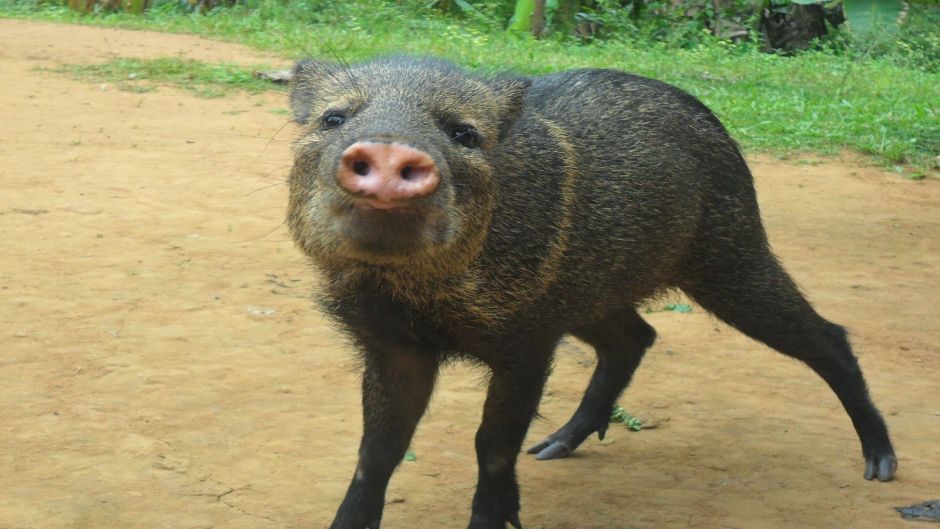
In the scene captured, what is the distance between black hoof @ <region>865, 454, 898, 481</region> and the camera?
3.80 m

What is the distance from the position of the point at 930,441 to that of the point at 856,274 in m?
1.93

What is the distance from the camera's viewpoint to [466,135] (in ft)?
9.75

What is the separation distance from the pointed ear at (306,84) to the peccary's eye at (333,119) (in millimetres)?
201

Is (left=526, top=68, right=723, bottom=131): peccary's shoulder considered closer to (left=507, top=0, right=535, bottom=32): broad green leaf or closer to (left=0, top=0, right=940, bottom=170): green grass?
(left=0, top=0, right=940, bottom=170): green grass

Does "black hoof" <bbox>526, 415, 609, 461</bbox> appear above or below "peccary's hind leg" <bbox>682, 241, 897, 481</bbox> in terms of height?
below

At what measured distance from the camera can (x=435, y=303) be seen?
118 inches

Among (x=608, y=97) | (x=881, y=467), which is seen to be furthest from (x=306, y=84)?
(x=881, y=467)

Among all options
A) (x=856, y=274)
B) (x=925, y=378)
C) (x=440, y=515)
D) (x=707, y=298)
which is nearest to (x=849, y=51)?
(x=856, y=274)

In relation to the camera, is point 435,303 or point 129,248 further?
point 129,248

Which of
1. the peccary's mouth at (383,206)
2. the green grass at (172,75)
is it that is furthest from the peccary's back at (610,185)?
the green grass at (172,75)

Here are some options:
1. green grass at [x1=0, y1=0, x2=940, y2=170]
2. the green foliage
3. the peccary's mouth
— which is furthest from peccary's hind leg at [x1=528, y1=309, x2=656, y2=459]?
green grass at [x1=0, y1=0, x2=940, y2=170]

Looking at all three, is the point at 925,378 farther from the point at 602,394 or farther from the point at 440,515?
the point at 440,515

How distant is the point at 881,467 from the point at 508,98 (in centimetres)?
180

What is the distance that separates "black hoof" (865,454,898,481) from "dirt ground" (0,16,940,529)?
5 cm
